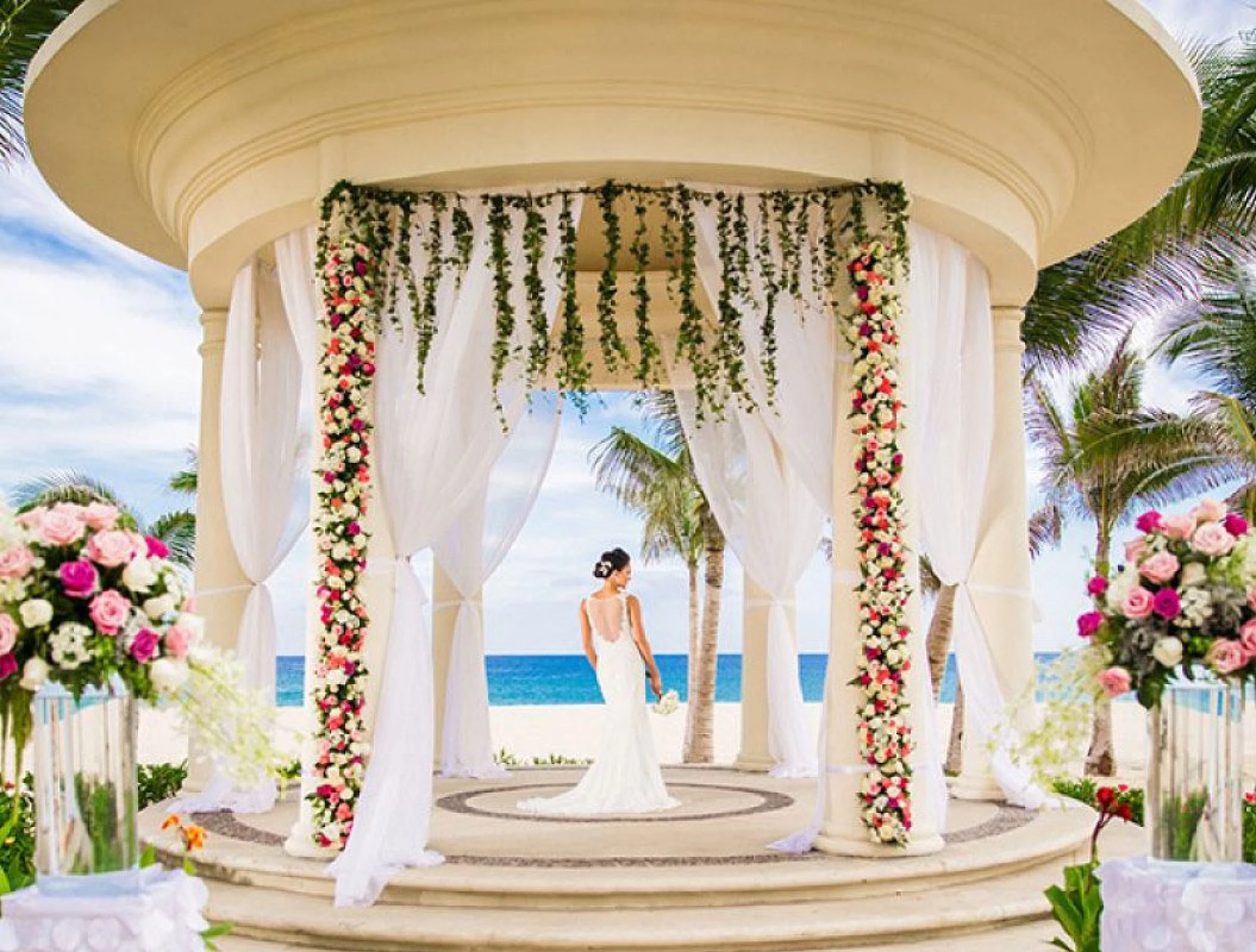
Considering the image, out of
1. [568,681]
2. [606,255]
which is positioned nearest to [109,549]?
[606,255]

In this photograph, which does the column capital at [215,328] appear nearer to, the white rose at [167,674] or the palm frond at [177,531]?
the white rose at [167,674]

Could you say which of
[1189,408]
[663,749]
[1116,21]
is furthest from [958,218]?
[663,749]

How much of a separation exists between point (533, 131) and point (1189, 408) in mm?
14814

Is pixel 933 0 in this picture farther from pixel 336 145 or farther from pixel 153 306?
pixel 153 306

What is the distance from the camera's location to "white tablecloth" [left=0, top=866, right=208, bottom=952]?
4.04 metres

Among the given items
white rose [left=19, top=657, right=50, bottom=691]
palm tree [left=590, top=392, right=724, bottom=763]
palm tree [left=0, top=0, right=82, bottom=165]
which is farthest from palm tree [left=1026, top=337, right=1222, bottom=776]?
white rose [left=19, top=657, right=50, bottom=691]

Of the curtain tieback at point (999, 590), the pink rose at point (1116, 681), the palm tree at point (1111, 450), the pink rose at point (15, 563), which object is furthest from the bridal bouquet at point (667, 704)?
the palm tree at point (1111, 450)

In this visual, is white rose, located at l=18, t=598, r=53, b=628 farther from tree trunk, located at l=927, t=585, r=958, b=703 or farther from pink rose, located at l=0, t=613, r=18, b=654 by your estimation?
tree trunk, located at l=927, t=585, r=958, b=703

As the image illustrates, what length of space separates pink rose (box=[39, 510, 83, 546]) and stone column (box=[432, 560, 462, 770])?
957cm

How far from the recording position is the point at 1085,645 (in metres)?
4.77

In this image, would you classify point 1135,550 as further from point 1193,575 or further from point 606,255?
point 606,255

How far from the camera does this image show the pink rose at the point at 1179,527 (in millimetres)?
4527

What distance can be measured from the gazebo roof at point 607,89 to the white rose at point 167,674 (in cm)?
483

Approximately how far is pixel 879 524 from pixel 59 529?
18.6ft
